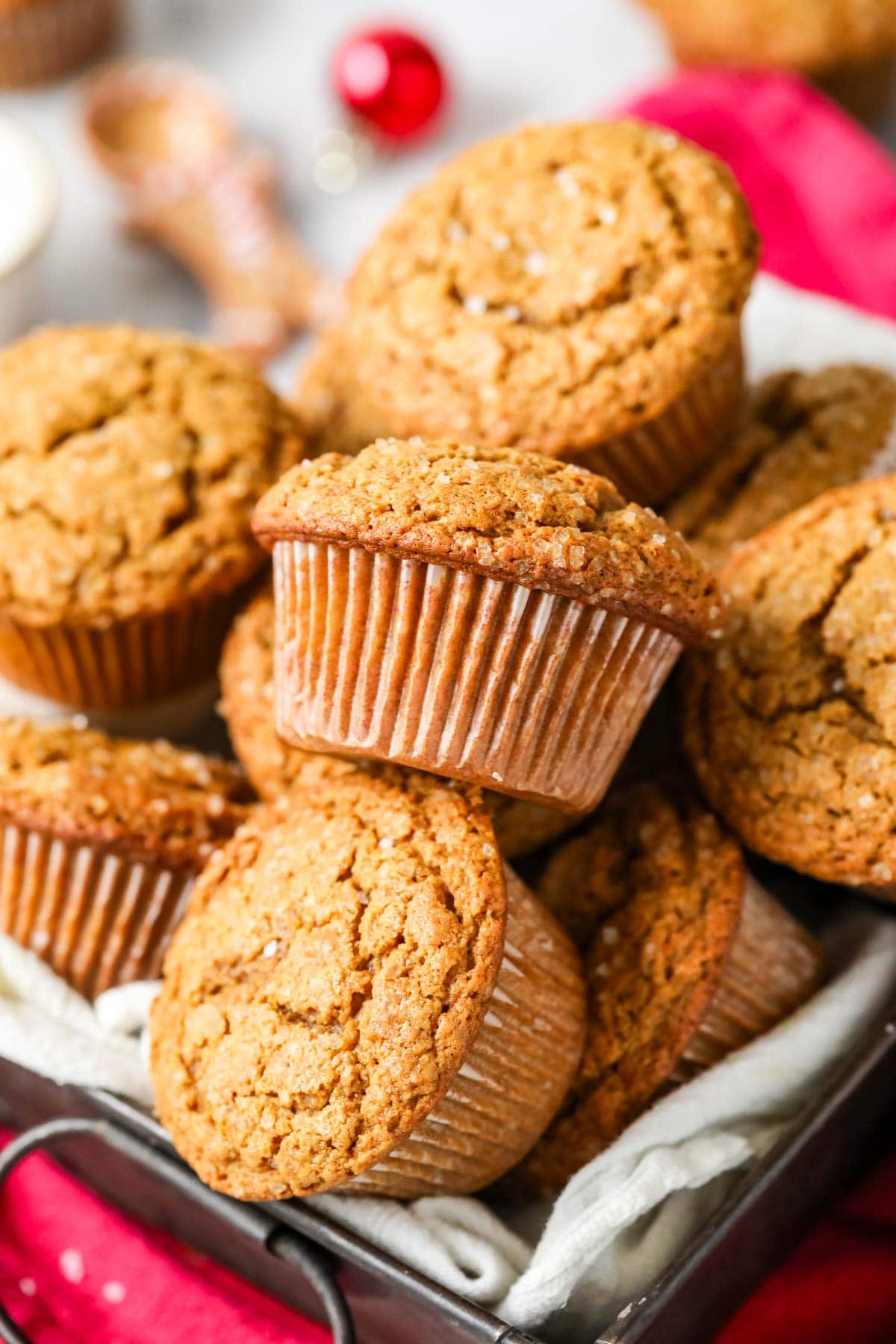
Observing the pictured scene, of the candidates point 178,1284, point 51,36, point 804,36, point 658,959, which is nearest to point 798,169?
point 804,36

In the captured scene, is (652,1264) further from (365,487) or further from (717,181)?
(717,181)

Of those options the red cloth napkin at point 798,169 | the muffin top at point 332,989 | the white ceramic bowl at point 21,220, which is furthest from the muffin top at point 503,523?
the white ceramic bowl at point 21,220

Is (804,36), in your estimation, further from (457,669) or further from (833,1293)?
(833,1293)

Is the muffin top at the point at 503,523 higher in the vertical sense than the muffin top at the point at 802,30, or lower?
lower

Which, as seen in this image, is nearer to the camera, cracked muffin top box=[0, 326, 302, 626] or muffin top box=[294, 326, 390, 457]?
cracked muffin top box=[0, 326, 302, 626]

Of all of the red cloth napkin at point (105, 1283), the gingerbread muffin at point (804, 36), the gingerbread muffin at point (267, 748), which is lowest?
the red cloth napkin at point (105, 1283)

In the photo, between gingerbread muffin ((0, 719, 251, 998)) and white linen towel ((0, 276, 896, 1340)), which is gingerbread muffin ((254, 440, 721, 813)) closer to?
gingerbread muffin ((0, 719, 251, 998))

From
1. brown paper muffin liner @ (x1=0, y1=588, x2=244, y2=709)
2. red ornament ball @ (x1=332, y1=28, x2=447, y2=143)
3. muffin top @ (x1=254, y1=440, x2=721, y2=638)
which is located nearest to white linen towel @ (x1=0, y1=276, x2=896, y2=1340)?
brown paper muffin liner @ (x1=0, y1=588, x2=244, y2=709)

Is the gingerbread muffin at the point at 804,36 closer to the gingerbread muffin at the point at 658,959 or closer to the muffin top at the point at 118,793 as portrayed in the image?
the gingerbread muffin at the point at 658,959
